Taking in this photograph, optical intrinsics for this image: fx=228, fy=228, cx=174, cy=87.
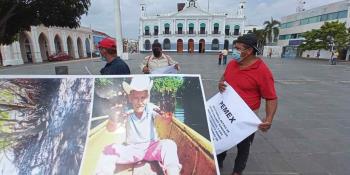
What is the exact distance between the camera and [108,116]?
1778mm

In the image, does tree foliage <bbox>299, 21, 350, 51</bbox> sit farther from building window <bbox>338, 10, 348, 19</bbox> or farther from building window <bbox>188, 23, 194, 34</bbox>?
building window <bbox>188, 23, 194, 34</bbox>

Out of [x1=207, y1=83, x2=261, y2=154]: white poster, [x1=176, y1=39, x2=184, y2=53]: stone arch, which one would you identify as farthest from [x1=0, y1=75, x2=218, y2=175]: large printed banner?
[x1=176, y1=39, x2=184, y2=53]: stone arch

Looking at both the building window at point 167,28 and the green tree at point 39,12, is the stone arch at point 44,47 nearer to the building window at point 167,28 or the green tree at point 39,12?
the building window at point 167,28

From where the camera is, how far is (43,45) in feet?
107

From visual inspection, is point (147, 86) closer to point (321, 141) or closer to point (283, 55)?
point (321, 141)

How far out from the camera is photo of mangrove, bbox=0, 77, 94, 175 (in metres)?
1.62

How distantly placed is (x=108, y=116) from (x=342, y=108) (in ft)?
21.0

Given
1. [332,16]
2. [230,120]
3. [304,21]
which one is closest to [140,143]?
[230,120]

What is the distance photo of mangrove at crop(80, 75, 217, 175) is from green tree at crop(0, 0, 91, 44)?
15.3 ft

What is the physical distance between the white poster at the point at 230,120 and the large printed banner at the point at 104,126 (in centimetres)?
45

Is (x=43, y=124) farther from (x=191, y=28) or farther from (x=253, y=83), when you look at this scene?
(x=191, y=28)

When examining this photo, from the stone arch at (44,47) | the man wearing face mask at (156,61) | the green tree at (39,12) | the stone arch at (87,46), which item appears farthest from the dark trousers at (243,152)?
the stone arch at (87,46)

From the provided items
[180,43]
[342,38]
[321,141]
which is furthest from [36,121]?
[180,43]

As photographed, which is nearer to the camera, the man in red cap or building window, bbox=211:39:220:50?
the man in red cap
